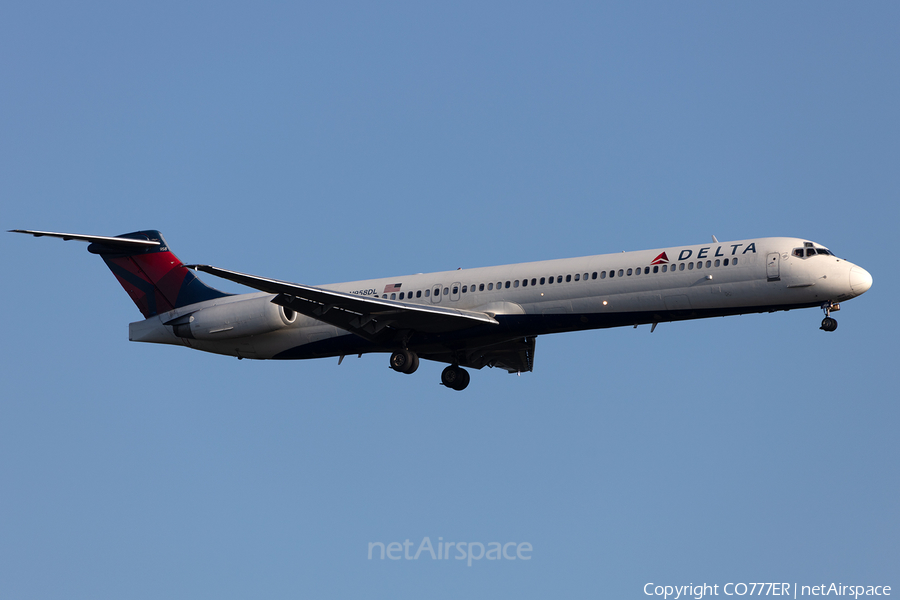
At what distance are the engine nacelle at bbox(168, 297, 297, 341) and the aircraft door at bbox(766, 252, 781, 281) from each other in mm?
14831

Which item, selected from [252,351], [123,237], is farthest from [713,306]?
[123,237]

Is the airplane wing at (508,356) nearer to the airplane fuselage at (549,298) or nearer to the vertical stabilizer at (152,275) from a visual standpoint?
the airplane fuselage at (549,298)

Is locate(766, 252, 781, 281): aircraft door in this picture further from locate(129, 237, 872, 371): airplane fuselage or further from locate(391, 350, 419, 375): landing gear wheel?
locate(391, 350, 419, 375): landing gear wheel

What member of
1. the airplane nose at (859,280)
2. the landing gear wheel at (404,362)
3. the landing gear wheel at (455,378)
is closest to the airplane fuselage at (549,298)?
the airplane nose at (859,280)

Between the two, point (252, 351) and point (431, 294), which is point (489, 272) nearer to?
point (431, 294)

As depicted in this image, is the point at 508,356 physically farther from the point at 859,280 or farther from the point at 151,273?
the point at 151,273

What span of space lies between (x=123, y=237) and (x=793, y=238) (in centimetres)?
2261

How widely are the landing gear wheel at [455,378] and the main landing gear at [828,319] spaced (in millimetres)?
12185

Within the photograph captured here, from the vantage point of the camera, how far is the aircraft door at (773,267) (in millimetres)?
28922

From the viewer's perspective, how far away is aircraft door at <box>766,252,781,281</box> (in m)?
28.9

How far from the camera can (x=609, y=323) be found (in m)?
30.5

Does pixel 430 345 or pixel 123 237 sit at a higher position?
pixel 123 237

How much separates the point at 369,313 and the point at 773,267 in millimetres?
11692


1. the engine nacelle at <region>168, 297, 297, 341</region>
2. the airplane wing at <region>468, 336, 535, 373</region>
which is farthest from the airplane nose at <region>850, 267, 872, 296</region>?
the engine nacelle at <region>168, 297, 297, 341</region>
